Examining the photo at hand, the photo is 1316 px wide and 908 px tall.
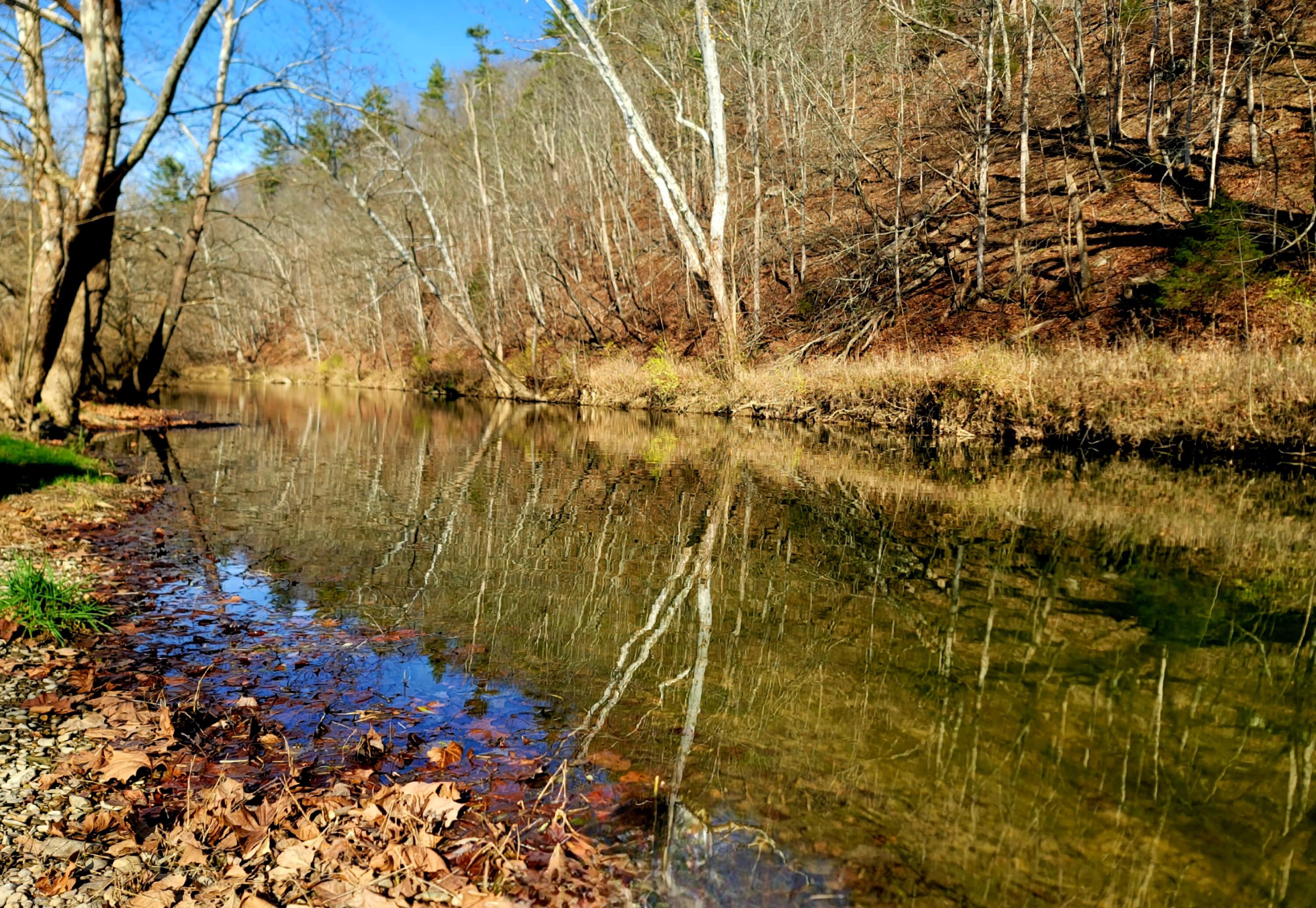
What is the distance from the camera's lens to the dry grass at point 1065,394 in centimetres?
1186

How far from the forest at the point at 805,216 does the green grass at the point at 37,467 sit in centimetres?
189

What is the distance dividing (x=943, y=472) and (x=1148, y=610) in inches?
257

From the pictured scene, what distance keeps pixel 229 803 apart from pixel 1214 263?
67.1 ft

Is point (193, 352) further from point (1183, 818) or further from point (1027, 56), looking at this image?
point (1183, 818)

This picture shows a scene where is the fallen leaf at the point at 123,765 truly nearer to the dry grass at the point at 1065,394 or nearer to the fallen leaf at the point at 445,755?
the fallen leaf at the point at 445,755

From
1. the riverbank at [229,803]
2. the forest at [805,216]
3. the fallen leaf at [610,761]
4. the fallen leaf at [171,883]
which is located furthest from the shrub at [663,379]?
the fallen leaf at [171,883]

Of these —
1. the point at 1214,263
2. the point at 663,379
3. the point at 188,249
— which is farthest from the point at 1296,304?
the point at 188,249

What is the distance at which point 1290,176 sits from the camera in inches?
747

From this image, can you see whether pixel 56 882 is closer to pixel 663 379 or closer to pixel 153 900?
pixel 153 900

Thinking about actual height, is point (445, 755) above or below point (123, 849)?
below

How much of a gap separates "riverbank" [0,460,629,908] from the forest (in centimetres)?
903

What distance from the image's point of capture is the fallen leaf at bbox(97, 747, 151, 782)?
2.69 meters

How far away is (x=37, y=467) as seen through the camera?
862 cm

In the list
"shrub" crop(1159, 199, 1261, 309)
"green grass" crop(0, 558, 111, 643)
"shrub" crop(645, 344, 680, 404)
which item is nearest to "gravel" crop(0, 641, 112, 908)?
"green grass" crop(0, 558, 111, 643)
